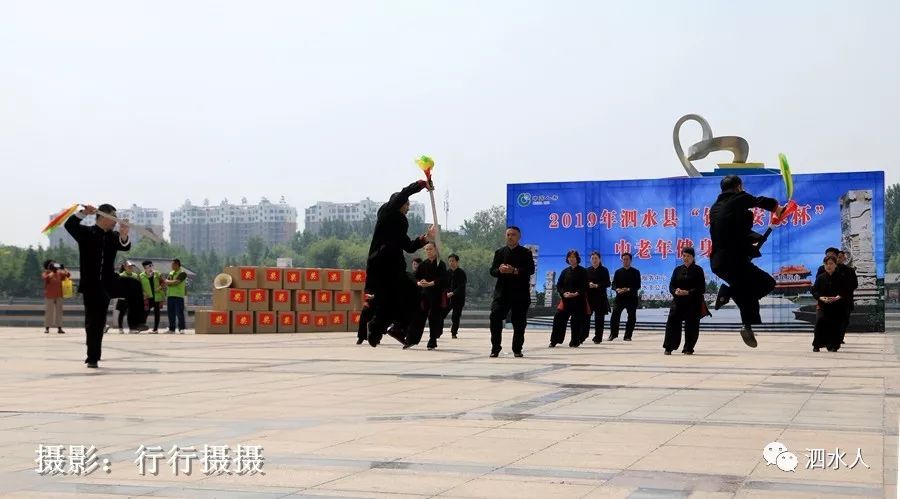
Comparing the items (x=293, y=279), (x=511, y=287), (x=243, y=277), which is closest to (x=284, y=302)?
(x=293, y=279)

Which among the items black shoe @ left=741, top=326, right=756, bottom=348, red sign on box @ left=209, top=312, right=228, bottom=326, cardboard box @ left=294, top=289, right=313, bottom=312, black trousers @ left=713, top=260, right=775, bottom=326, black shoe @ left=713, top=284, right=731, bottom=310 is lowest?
red sign on box @ left=209, top=312, right=228, bottom=326

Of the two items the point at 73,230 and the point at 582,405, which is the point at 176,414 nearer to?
the point at 582,405

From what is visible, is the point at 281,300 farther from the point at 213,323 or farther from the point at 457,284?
the point at 457,284

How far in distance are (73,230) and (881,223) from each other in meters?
18.3

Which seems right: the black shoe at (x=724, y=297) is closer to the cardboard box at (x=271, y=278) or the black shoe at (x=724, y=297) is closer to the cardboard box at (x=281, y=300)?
the cardboard box at (x=271, y=278)

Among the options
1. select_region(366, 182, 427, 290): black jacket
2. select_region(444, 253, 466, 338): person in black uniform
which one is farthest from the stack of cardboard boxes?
select_region(366, 182, 427, 290): black jacket

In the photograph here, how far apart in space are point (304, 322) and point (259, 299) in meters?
1.33

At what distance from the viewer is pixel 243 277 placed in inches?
1091

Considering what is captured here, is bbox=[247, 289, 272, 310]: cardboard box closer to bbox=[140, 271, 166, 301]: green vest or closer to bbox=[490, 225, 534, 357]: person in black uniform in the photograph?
bbox=[140, 271, 166, 301]: green vest

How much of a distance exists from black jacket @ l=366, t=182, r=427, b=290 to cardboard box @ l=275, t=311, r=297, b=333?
1433 centimetres

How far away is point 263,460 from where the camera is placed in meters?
5.90

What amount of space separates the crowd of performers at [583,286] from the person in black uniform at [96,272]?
288 centimetres

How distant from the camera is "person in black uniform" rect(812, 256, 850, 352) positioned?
1795 centimetres

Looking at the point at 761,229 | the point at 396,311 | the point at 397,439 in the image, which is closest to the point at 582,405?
the point at 397,439
